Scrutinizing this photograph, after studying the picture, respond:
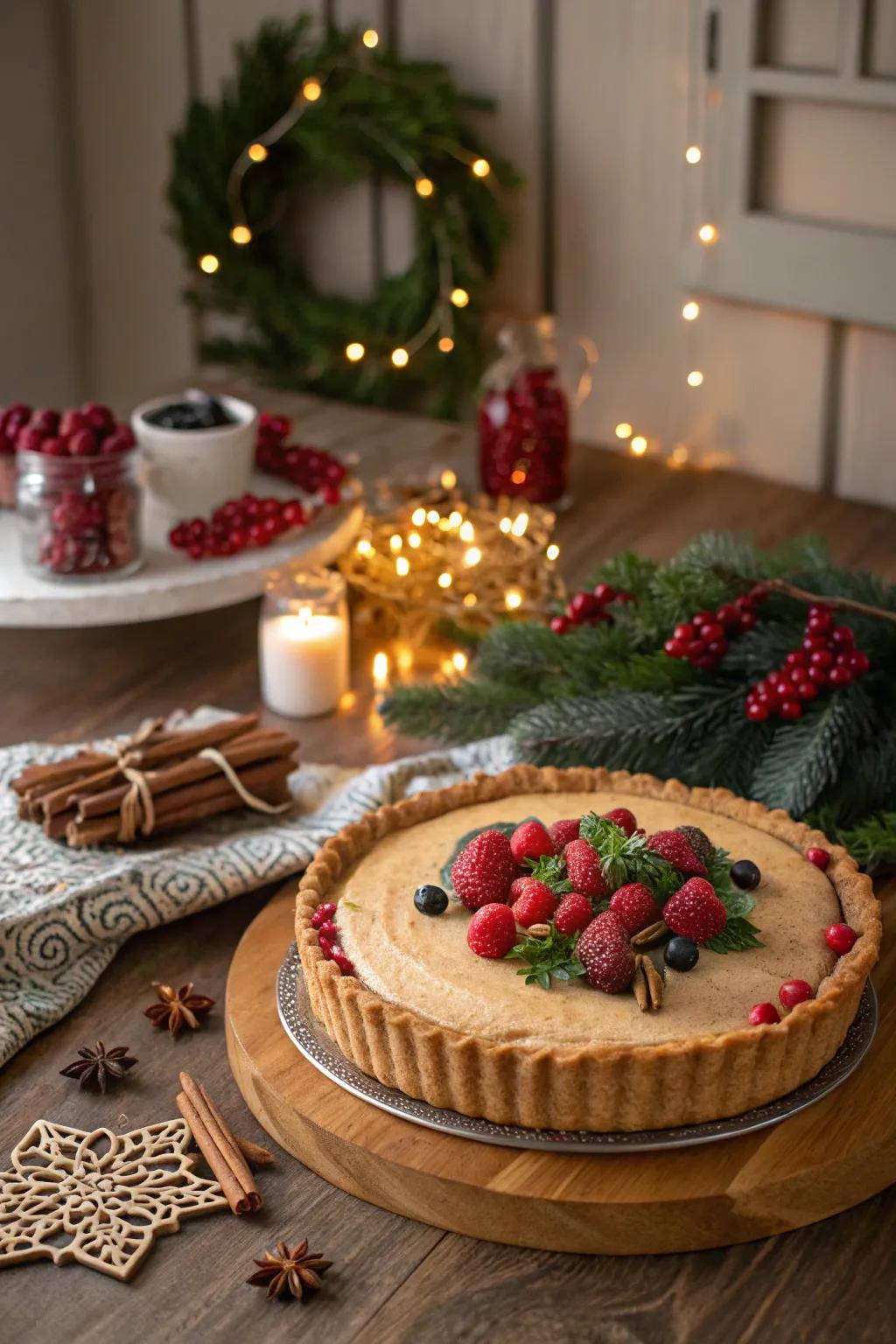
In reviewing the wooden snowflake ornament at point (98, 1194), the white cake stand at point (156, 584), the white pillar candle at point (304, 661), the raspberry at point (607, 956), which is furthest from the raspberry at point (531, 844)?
the white cake stand at point (156, 584)

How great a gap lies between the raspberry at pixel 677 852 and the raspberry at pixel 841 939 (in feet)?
0.35

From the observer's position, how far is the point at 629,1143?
1.16 meters

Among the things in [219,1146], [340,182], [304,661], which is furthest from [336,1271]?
[340,182]

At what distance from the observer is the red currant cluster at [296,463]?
210 cm

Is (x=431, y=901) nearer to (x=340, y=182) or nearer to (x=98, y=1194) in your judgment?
(x=98, y=1194)

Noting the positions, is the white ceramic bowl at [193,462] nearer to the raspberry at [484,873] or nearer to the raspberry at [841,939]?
the raspberry at [484,873]

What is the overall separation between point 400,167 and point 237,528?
0.91 meters

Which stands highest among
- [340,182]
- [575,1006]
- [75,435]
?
[340,182]

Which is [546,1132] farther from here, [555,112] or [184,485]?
[555,112]

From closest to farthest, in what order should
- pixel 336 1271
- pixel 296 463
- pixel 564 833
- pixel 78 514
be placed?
pixel 336 1271 → pixel 564 833 → pixel 78 514 → pixel 296 463

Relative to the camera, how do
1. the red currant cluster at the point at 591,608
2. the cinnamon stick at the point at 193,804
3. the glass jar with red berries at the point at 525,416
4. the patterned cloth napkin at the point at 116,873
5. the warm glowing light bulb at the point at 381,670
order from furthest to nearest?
the glass jar with red berries at the point at 525,416
the warm glowing light bulb at the point at 381,670
the red currant cluster at the point at 591,608
the cinnamon stick at the point at 193,804
the patterned cloth napkin at the point at 116,873

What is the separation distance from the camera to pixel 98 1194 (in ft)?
3.84

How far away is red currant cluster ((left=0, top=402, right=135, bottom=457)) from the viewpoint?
190cm

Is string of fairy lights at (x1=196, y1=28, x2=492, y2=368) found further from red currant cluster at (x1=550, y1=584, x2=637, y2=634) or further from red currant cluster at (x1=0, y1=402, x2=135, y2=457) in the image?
red currant cluster at (x1=550, y1=584, x2=637, y2=634)
